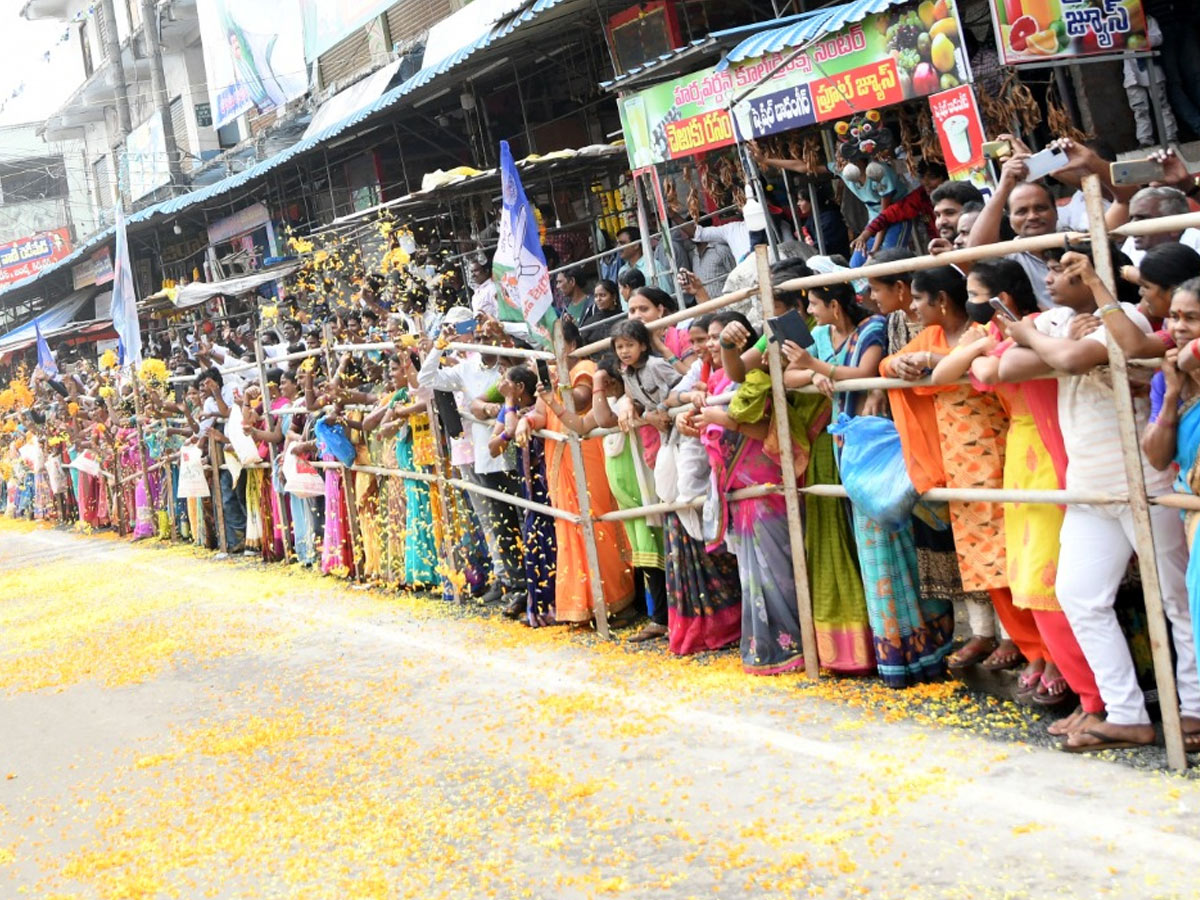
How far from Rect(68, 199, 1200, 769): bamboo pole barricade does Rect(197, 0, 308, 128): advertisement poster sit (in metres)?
16.2

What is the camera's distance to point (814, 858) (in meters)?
4.20

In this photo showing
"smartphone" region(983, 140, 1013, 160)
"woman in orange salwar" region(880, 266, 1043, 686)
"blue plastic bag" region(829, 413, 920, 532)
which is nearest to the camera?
"woman in orange salwar" region(880, 266, 1043, 686)

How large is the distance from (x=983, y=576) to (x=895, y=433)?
706 mm

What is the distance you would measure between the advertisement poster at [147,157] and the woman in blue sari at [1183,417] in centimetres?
3139

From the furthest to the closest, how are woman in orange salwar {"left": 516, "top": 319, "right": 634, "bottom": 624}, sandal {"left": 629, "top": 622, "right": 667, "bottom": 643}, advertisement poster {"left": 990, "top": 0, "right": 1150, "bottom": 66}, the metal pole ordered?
the metal pole, advertisement poster {"left": 990, "top": 0, "right": 1150, "bottom": 66}, woman in orange salwar {"left": 516, "top": 319, "right": 634, "bottom": 624}, sandal {"left": 629, "top": 622, "right": 667, "bottom": 643}

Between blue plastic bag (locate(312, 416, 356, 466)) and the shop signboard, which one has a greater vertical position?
the shop signboard

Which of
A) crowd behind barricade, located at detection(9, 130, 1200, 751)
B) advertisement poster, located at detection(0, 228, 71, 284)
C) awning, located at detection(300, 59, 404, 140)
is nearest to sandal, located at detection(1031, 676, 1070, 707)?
crowd behind barricade, located at detection(9, 130, 1200, 751)

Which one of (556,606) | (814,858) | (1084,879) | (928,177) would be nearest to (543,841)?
(814,858)

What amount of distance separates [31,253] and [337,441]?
115 ft

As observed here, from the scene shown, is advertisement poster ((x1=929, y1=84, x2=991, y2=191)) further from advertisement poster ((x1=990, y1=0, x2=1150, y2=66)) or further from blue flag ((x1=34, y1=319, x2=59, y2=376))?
blue flag ((x1=34, y1=319, x2=59, y2=376))

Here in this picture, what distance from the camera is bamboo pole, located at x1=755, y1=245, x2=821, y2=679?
6.36m

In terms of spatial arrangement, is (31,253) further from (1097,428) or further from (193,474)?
(1097,428)

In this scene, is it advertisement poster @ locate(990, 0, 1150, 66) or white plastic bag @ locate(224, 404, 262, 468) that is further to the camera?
white plastic bag @ locate(224, 404, 262, 468)

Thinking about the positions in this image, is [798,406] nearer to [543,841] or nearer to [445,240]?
[543,841]
